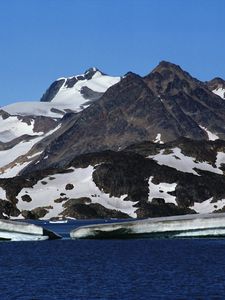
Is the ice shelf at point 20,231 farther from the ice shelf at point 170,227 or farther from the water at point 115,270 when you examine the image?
the ice shelf at point 170,227

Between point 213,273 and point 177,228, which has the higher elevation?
point 177,228

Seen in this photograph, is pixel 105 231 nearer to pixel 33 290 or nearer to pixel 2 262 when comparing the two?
pixel 2 262

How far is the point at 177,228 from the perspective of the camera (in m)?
155

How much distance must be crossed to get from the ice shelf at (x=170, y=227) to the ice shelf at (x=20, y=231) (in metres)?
10.3

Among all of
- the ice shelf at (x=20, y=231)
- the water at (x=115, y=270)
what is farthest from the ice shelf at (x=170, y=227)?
the ice shelf at (x=20, y=231)

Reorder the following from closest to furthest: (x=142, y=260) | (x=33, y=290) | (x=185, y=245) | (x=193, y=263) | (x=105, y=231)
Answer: (x=33, y=290)
(x=193, y=263)
(x=142, y=260)
(x=185, y=245)
(x=105, y=231)

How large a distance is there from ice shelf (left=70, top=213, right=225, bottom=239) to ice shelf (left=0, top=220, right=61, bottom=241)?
10.3 m

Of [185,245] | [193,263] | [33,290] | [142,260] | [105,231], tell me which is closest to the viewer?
[33,290]

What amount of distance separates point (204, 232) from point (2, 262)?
145 feet

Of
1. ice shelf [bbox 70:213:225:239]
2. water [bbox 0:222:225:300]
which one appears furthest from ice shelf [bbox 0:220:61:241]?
ice shelf [bbox 70:213:225:239]

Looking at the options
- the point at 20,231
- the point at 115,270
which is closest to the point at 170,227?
the point at 20,231

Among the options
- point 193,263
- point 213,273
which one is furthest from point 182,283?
point 193,263

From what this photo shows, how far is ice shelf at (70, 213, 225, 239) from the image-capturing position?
15225 centimetres

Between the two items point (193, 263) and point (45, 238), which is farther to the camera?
point (45, 238)
